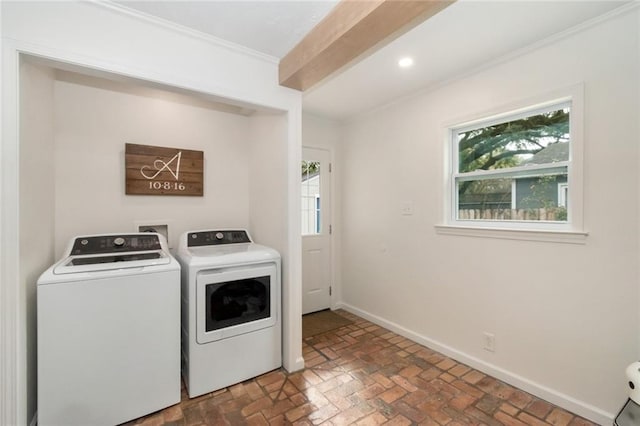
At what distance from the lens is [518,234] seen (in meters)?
2.09

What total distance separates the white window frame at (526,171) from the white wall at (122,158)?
2.00m

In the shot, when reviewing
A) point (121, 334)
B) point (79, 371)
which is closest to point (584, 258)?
point (121, 334)

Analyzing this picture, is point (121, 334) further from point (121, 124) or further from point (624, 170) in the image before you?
point (624, 170)

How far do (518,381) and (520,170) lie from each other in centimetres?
157

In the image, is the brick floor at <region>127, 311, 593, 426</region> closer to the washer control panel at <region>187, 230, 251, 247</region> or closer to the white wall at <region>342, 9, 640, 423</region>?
the white wall at <region>342, 9, 640, 423</region>

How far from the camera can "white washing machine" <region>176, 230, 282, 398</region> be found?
1990mm

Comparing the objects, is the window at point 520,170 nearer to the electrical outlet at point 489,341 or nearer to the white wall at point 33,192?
the electrical outlet at point 489,341

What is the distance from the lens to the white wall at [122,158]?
2.12m

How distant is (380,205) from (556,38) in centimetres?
193

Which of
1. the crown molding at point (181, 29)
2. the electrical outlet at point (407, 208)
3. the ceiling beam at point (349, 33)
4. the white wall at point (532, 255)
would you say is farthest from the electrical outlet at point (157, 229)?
the electrical outlet at point (407, 208)

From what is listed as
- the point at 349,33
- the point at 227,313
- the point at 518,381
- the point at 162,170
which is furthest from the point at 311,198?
the point at 518,381

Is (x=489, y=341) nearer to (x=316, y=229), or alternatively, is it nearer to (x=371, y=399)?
(x=371, y=399)

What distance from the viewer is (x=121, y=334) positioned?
1702 millimetres

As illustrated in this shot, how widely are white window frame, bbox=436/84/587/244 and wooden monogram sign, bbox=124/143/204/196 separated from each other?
2.30 metres
